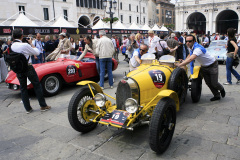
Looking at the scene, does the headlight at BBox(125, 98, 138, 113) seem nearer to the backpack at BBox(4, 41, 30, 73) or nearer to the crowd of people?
the crowd of people

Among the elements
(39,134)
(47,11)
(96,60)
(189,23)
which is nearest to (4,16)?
(47,11)

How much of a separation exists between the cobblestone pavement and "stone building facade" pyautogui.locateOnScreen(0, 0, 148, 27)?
63.5 feet

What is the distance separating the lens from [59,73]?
20.1 ft

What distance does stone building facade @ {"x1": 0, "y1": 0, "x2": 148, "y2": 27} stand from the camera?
28.8 m

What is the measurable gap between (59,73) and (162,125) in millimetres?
4080

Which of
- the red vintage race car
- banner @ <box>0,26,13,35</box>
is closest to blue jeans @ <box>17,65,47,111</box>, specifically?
the red vintage race car

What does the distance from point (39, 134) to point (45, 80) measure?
2421mm

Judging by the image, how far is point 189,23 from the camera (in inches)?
1913

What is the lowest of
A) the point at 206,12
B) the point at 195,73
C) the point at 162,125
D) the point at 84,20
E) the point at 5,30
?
the point at 162,125

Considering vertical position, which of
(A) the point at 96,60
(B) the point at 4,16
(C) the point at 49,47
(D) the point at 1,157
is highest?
(B) the point at 4,16

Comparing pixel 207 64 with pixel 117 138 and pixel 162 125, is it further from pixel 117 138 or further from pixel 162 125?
pixel 117 138

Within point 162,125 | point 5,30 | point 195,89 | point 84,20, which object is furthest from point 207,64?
point 84,20

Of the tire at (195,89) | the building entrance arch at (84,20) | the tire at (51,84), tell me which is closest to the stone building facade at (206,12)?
the building entrance arch at (84,20)

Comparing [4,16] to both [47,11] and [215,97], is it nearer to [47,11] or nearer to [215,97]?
[47,11]
